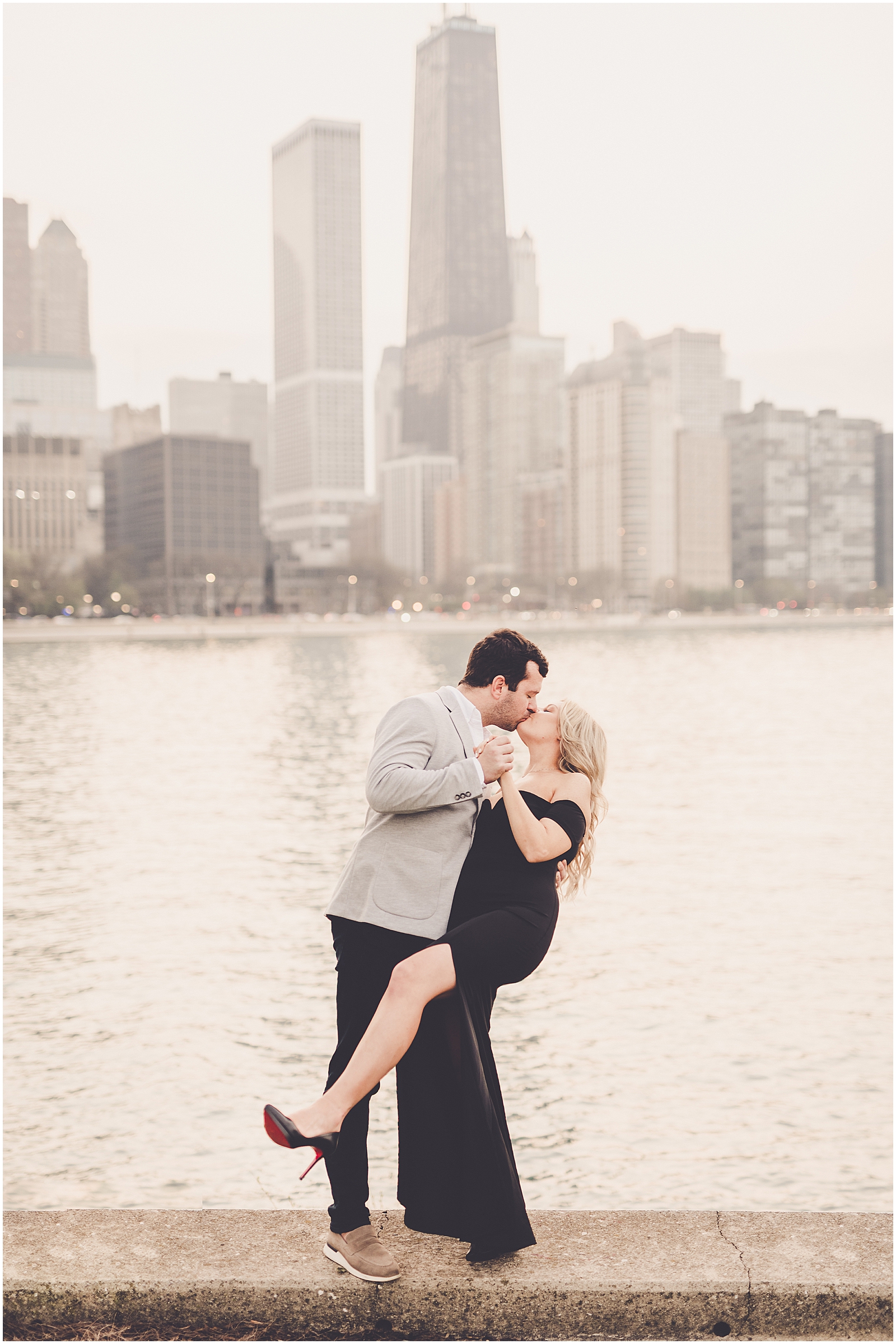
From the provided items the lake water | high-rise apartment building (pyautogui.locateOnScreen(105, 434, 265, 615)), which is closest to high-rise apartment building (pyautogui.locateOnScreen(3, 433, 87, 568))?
high-rise apartment building (pyautogui.locateOnScreen(105, 434, 265, 615))

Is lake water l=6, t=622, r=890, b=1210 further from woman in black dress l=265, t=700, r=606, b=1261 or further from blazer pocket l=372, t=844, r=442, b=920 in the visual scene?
blazer pocket l=372, t=844, r=442, b=920

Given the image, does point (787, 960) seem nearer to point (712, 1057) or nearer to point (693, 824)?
point (712, 1057)

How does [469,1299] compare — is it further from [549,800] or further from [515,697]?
[515,697]

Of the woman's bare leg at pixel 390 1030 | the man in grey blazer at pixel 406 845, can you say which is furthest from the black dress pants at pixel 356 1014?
the woman's bare leg at pixel 390 1030

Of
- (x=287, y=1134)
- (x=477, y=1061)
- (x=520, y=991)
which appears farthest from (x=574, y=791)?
(x=520, y=991)

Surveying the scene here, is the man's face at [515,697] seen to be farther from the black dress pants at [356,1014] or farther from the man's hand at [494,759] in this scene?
the black dress pants at [356,1014]

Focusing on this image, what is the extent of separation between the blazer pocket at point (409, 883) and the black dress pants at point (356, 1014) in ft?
0.28

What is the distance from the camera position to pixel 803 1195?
10406 millimetres

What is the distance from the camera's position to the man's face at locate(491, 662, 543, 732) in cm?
446

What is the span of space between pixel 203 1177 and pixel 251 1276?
670 cm

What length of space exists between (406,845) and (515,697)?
0.60 m

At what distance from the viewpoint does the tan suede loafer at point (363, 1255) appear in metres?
4.25

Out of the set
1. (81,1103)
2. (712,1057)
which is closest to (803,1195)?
(712,1057)

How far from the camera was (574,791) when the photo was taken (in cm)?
449
